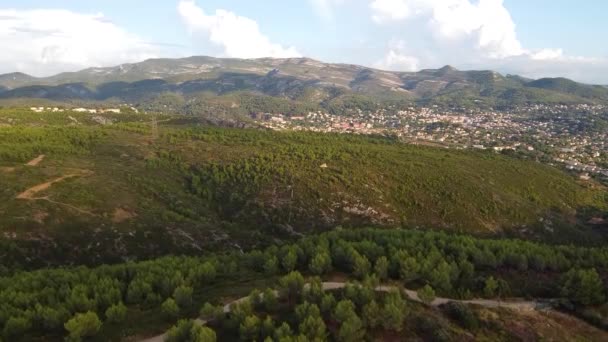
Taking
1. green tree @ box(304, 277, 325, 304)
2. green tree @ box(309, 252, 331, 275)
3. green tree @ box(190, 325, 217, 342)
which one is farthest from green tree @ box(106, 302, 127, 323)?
green tree @ box(309, 252, 331, 275)

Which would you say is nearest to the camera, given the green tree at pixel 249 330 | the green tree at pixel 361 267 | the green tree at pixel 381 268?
the green tree at pixel 249 330

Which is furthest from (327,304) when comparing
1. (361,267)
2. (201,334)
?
(361,267)

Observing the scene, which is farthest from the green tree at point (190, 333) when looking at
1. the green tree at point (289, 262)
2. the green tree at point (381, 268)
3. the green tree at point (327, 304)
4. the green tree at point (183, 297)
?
the green tree at point (381, 268)

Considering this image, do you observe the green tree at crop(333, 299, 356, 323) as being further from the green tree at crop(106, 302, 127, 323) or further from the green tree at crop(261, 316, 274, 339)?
the green tree at crop(106, 302, 127, 323)

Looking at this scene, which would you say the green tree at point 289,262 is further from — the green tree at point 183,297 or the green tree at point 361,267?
the green tree at point 183,297

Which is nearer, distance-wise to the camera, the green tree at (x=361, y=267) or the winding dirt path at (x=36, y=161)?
the green tree at (x=361, y=267)

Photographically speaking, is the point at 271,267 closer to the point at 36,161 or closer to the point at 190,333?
the point at 190,333
